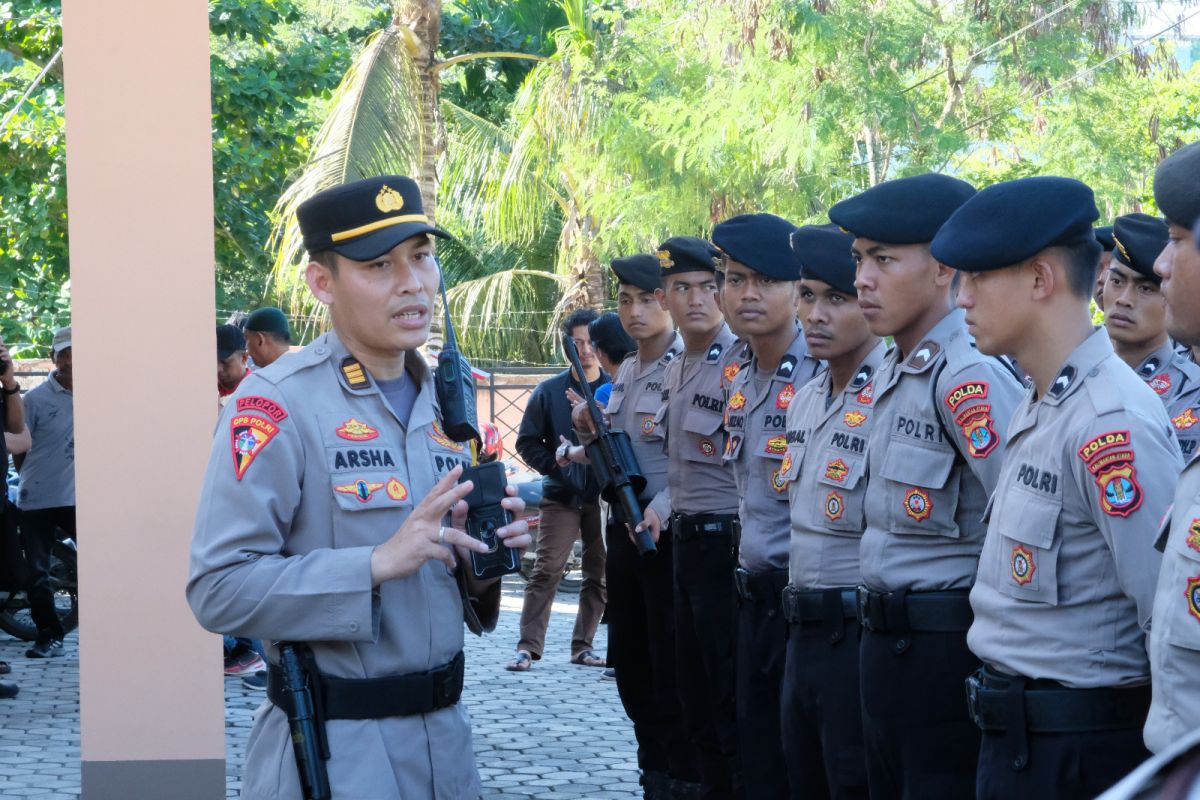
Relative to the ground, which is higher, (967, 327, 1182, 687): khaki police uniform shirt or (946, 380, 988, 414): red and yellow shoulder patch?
(946, 380, 988, 414): red and yellow shoulder patch

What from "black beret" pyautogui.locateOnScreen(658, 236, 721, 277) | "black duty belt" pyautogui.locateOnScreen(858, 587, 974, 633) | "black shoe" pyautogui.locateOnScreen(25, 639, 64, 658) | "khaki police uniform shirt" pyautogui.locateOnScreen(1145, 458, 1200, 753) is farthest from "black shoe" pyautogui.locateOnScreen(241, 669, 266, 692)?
"khaki police uniform shirt" pyautogui.locateOnScreen(1145, 458, 1200, 753)

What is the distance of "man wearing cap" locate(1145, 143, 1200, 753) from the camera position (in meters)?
2.33

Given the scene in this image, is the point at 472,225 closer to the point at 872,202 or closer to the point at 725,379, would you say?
the point at 725,379

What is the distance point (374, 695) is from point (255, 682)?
6.15m

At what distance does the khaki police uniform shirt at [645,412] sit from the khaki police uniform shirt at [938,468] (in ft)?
9.33

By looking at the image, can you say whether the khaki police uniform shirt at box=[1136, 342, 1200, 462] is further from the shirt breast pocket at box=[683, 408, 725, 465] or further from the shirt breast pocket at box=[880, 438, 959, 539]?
the shirt breast pocket at box=[683, 408, 725, 465]

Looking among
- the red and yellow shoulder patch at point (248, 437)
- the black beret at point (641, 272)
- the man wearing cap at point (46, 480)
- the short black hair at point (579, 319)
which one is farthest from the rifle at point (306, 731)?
the man wearing cap at point (46, 480)

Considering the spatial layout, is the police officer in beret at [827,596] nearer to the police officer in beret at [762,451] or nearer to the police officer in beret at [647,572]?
the police officer in beret at [762,451]

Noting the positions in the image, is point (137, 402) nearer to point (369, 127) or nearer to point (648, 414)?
point (648, 414)

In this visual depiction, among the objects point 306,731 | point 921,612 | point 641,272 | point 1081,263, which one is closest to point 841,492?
point 921,612

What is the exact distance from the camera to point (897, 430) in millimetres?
3621

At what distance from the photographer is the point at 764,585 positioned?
15.6 ft

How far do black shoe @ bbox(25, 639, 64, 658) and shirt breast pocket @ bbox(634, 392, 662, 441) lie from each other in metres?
5.21

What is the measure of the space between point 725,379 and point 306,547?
3.31 m
